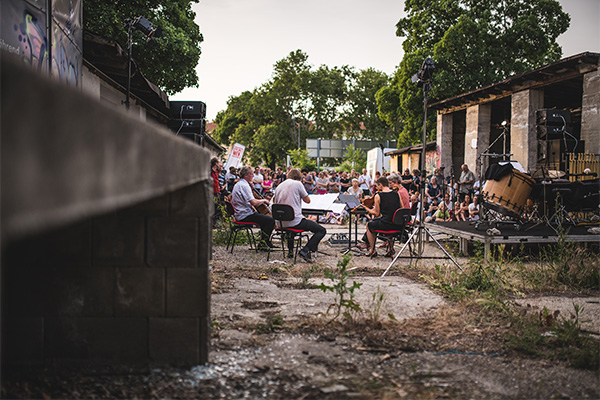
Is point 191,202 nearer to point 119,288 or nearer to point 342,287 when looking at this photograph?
point 119,288

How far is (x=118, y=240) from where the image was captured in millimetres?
2916

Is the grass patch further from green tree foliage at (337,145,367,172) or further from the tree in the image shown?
the tree

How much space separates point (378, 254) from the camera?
9742mm

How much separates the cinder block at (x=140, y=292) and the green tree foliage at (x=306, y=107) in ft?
164

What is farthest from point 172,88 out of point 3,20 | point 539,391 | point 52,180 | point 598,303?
point 52,180

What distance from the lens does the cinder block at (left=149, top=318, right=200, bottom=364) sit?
2.99 meters

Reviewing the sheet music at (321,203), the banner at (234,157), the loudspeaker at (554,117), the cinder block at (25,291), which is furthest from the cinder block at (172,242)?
the banner at (234,157)

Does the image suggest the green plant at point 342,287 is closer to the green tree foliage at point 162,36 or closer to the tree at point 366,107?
the green tree foliage at point 162,36

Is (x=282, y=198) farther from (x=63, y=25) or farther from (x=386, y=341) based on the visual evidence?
(x=386, y=341)

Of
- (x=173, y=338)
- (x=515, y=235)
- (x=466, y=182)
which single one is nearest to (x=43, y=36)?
(x=173, y=338)

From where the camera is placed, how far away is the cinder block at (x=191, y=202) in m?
2.96

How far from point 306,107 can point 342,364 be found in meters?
51.1

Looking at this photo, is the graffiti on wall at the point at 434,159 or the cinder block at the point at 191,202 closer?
the cinder block at the point at 191,202

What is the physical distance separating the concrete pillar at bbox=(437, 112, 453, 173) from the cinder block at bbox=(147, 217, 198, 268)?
79.8 ft
